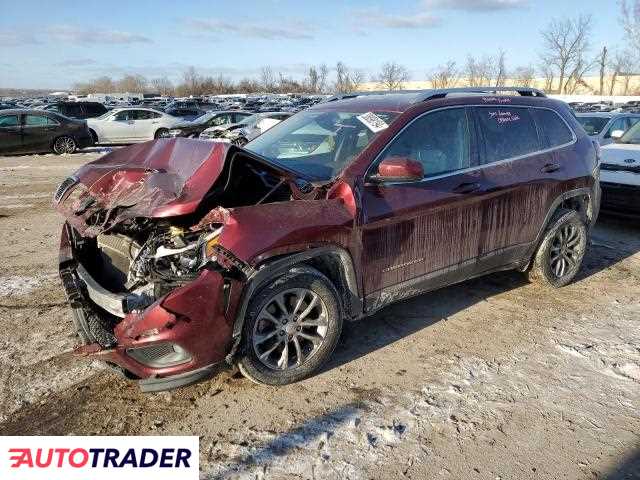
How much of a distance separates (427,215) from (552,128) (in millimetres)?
2030

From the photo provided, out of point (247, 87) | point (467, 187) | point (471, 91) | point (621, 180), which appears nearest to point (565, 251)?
point (467, 187)

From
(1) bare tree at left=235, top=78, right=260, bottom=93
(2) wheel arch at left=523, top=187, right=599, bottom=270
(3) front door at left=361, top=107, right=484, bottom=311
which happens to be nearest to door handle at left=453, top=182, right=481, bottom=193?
(3) front door at left=361, top=107, right=484, bottom=311

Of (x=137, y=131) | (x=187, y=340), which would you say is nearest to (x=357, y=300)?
(x=187, y=340)

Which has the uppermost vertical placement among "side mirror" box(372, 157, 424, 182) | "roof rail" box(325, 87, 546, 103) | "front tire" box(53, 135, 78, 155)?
"roof rail" box(325, 87, 546, 103)

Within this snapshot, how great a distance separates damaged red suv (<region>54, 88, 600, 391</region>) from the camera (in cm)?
290

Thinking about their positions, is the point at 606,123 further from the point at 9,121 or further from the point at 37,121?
the point at 9,121

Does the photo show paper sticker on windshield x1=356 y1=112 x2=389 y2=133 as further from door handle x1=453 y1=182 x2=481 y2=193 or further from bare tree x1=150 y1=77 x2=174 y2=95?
bare tree x1=150 y1=77 x2=174 y2=95

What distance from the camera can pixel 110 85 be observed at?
10775 cm

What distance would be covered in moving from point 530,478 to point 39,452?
2.55 m

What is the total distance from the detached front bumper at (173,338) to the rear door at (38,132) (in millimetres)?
15314

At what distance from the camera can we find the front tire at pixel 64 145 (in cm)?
1645

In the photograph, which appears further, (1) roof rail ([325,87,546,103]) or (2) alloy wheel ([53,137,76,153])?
(2) alloy wheel ([53,137,76,153])

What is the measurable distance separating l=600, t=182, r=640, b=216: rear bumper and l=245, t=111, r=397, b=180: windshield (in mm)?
4752

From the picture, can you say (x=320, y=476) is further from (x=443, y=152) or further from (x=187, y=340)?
(x=443, y=152)
